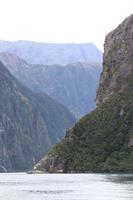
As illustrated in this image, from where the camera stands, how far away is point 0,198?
163 metres

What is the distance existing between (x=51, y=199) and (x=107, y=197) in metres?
16.0

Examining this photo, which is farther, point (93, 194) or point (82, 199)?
point (93, 194)

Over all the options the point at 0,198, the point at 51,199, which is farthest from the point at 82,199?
the point at 0,198

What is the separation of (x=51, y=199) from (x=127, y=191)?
29.7 meters

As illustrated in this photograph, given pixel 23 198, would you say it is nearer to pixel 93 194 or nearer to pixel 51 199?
pixel 51 199

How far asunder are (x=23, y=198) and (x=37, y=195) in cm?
1299

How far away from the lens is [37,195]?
180 m

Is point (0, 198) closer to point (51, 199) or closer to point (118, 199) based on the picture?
point (51, 199)

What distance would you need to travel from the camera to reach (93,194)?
184500mm

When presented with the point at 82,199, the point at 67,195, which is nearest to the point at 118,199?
the point at 82,199

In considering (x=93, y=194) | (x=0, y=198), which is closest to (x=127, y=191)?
(x=93, y=194)

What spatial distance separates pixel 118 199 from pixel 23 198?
23328 millimetres

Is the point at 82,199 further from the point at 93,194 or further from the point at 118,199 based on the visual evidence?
the point at 93,194

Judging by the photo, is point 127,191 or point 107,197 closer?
point 107,197
